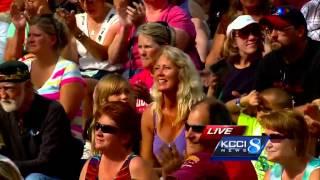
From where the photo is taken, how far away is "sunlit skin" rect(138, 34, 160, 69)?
9297 mm

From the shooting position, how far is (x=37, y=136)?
8367 mm

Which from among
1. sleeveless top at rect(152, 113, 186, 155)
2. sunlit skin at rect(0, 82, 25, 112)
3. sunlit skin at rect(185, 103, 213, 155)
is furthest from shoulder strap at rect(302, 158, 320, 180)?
sunlit skin at rect(0, 82, 25, 112)

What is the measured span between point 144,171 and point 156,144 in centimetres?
132

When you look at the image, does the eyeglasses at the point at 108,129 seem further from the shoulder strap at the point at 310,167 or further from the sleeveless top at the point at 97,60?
the sleeveless top at the point at 97,60

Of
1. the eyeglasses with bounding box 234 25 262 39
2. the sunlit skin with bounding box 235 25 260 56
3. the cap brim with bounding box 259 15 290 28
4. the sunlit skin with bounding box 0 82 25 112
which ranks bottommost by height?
the sunlit skin with bounding box 0 82 25 112

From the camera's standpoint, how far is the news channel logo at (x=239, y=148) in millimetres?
5945

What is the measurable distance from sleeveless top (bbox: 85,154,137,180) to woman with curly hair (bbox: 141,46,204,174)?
3.25ft

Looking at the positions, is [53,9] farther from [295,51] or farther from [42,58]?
[295,51]

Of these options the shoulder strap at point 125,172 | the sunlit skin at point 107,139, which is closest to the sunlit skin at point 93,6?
the sunlit skin at point 107,139

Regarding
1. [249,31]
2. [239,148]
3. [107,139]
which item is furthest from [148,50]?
[239,148]

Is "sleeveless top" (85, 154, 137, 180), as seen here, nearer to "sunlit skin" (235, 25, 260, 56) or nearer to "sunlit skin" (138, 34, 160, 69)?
"sunlit skin" (138, 34, 160, 69)

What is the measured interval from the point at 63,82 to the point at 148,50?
2.67ft

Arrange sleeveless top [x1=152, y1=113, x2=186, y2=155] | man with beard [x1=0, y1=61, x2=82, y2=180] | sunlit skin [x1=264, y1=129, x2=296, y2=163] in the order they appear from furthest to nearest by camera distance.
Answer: man with beard [x1=0, y1=61, x2=82, y2=180] < sleeveless top [x1=152, y1=113, x2=186, y2=155] < sunlit skin [x1=264, y1=129, x2=296, y2=163]

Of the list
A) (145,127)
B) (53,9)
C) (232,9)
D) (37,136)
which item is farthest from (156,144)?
(53,9)
